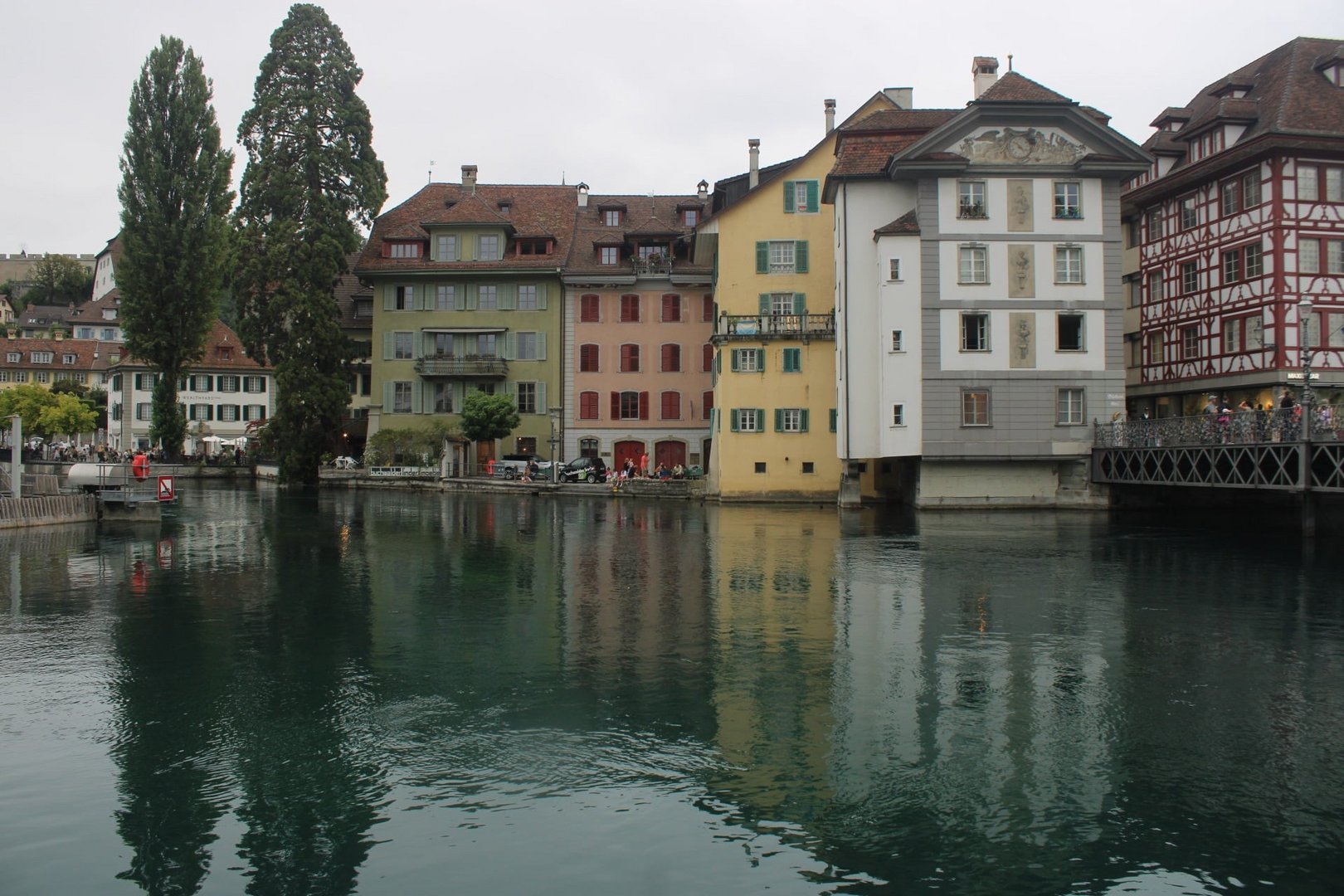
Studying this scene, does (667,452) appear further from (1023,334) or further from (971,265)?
(1023,334)

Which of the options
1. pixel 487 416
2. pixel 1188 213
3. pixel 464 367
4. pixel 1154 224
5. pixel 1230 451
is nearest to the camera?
pixel 1230 451

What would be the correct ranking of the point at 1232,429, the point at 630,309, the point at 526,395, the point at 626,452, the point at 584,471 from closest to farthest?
the point at 1232,429 < the point at 584,471 < the point at 630,309 < the point at 626,452 < the point at 526,395

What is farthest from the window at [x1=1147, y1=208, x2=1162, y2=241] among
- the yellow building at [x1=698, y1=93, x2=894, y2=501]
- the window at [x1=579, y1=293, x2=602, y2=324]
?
the window at [x1=579, y1=293, x2=602, y2=324]

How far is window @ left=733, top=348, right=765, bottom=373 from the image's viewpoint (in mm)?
48688

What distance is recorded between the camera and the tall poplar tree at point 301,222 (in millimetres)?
57344

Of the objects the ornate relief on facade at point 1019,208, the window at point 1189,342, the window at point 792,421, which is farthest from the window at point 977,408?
the window at point 1189,342

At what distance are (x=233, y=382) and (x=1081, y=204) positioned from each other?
70142 mm

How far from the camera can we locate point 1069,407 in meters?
41.0

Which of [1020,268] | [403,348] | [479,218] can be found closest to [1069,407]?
[1020,268]

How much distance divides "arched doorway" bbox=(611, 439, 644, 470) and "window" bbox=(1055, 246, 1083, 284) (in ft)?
90.8

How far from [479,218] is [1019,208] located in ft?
107

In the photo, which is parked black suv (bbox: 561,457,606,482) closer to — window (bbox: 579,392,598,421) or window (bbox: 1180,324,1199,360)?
window (bbox: 579,392,598,421)

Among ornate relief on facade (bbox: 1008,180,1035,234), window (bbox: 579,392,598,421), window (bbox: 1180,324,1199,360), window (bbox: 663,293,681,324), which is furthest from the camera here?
window (bbox: 579,392,598,421)

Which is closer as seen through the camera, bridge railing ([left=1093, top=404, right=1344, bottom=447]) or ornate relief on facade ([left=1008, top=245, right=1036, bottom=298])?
bridge railing ([left=1093, top=404, right=1344, bottom=447])
